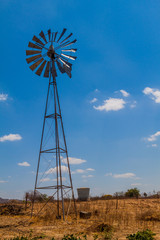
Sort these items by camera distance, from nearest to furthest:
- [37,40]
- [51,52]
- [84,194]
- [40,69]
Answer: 1. [37,40]
2. [51,52]
3. [40,69]
4. [84,194]

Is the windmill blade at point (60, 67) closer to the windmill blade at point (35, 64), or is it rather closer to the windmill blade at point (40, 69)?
the windmill blade at point (40, 69)

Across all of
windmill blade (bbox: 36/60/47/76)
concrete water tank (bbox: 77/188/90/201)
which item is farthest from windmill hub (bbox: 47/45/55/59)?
concrete water tank (bbox: 77/188/90/201)

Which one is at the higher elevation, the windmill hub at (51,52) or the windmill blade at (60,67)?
the windmill hub at (51,52)

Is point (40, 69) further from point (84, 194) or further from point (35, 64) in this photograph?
Answer: point (84, 194)

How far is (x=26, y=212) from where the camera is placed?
19.8 m

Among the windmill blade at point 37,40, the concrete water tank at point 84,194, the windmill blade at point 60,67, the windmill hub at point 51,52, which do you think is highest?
the windmill blade at point 37,40

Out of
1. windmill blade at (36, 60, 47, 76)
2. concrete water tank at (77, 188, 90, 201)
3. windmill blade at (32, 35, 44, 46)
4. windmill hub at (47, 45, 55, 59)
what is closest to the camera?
windmill blade at (32, 35, 44, 46)

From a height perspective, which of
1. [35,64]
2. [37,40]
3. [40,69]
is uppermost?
[37,40]

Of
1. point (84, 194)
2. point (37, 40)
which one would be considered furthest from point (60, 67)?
point (84, 194)

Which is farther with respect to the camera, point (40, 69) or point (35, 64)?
point (40, 69)

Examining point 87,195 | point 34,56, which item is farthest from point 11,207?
point 34,56

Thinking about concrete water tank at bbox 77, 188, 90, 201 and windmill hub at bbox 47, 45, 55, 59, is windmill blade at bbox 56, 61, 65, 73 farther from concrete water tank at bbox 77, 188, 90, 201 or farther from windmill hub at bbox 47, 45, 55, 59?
→ concrete water tank at bbox 77, 188, 90, 201

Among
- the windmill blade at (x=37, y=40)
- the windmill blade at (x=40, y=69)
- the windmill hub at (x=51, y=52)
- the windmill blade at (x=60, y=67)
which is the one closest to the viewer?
the windmill blade at (x=37, y=40)

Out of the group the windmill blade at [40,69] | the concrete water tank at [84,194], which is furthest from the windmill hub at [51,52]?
the concrete water tank at [84,194]
